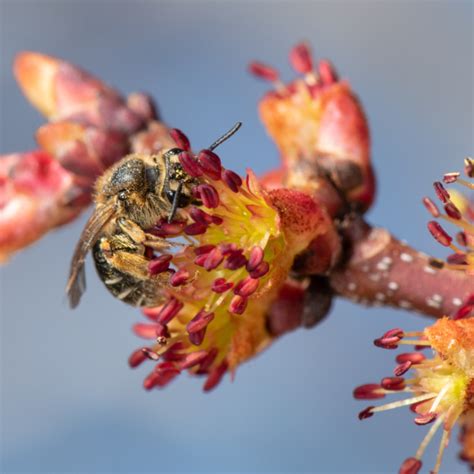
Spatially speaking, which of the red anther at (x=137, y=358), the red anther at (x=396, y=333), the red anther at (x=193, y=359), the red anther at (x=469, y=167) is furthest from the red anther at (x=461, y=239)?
the red anther at (x=137, y=358)

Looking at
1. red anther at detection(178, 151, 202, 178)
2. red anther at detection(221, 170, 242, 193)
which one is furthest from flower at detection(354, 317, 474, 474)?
red anther at detection(178, 151, 202, 178)

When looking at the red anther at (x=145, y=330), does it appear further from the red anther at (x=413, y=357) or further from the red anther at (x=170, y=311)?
the red anther at (x=413, y=357)

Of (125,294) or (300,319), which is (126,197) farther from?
(300,319)

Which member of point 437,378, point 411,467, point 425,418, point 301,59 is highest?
point 301,59

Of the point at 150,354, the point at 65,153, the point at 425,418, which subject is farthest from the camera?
the point at 65,153

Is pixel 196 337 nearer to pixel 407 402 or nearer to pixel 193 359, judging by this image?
pixel 193 359

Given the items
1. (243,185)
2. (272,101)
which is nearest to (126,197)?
(243,185)

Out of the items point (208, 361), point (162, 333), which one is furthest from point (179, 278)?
point (208, 361)
